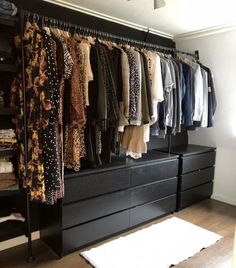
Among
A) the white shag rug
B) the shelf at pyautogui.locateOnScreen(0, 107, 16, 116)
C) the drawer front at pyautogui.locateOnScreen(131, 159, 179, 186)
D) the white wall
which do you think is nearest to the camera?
the shelf at pyautogui.locateOnScreen(0, 107, 16, 116)

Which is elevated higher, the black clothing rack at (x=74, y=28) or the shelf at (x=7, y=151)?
the black clothing rack at (x=74, y=28)

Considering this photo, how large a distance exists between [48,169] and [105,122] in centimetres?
56

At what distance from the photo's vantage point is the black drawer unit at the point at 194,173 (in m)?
2.90

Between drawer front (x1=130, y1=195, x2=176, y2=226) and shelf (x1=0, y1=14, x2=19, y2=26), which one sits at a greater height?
shelf (x1=0, y1=14, x2=19, y2=26)

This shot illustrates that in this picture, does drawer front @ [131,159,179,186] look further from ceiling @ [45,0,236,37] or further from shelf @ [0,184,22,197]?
ceiling @ [45,0,236,37]

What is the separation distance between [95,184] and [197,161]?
1506mm

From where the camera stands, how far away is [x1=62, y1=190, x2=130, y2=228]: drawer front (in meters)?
1.98

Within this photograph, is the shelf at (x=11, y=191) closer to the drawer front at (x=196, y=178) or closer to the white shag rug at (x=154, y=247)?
the white shag rug at (x=154, y=247)

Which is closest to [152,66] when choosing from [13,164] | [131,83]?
[131,83]

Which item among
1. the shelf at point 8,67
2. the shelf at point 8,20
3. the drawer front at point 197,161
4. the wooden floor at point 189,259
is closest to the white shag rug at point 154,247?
the wooden floor at point 189,259

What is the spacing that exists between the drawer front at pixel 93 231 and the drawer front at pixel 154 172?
0.35 meters

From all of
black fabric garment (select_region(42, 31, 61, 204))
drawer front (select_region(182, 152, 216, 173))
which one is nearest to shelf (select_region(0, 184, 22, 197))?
black fabric garment (select_region(42, 31, 61, 204))

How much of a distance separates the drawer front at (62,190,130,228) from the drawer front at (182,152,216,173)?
0.91m

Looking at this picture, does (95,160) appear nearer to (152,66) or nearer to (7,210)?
(7,210)
